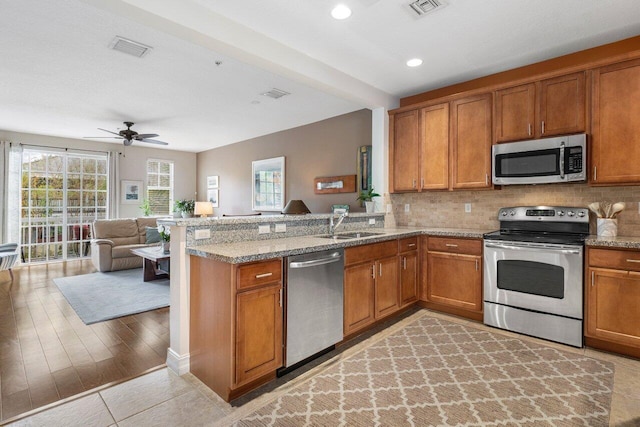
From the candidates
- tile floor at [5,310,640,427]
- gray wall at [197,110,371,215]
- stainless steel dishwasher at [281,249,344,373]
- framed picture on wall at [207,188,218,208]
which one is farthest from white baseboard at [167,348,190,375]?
framed picture on wall at [207,188,218,208]

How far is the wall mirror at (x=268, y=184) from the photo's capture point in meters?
6.50

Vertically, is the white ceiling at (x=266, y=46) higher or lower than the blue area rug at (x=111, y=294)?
higher

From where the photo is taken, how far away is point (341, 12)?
2.53 metres

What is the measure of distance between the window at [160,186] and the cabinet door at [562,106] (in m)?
8.04

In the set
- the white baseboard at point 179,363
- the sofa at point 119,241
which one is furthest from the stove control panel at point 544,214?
the sofa at point 119,241

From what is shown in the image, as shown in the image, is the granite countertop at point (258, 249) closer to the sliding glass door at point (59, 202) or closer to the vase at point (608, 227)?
the vase at point (608, 227)

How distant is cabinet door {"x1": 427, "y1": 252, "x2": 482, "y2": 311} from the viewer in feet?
10.9

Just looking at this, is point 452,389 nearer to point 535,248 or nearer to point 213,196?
point 535,248

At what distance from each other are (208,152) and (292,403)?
768cm

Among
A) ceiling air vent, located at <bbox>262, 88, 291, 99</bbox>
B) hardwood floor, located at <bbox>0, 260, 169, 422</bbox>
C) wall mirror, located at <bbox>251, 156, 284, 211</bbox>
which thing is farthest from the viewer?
wall mirror, located at <bbox>251, 156, 284, 211</bbox>

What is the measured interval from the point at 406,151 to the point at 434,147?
1.18 feet

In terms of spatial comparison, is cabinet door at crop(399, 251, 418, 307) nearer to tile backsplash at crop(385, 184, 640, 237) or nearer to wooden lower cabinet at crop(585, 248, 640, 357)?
tile backsplash at crop(385, 184, 640, 237)

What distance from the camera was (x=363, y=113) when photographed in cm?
502

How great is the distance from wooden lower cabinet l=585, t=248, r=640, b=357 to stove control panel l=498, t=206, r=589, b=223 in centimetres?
58
